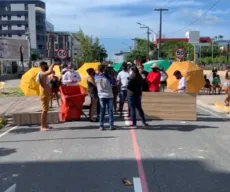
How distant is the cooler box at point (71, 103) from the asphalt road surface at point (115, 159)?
1.18 metres

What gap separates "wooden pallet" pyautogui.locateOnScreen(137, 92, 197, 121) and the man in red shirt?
688 mm

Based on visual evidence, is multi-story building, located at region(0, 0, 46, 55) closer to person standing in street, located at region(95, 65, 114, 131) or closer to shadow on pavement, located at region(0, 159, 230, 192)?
person standing in street, located at region(95, 65, 114, 131)

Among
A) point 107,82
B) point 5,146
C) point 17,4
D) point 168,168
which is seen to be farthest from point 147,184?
point 17,4

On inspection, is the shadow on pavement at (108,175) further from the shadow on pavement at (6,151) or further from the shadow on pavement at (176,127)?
the shadow on pavement at (176,127)

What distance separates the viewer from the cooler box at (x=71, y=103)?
12391 millimetres

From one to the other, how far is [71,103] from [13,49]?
6576cm

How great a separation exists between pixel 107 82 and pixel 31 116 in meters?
2.88

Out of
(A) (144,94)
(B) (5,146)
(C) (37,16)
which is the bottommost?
(B) (5,146)

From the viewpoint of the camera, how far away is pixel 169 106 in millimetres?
12812

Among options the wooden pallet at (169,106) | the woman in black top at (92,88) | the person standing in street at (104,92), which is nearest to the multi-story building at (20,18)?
the wooden pallet at (169,106)

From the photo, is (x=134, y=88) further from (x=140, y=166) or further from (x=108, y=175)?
(x=108, y=175)

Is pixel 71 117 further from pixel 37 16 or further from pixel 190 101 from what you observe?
pixel 37 16

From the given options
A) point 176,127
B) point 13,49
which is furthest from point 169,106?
point 13,49

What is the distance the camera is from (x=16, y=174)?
21.7 ft
